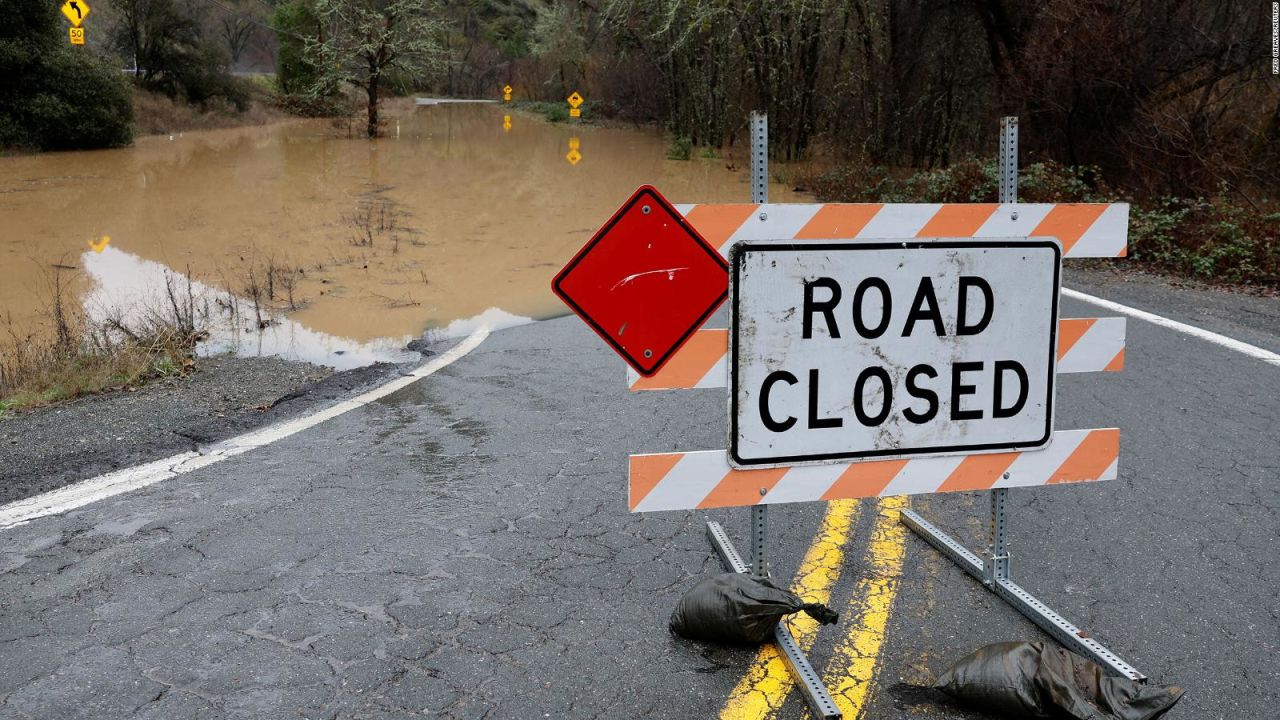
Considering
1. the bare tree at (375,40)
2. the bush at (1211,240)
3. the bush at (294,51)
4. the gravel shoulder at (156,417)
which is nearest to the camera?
the gravel shoulder at (156,417)

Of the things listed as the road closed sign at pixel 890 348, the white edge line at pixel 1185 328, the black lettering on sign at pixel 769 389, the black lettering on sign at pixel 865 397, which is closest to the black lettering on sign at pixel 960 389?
the road closed sign at pixel 890 348

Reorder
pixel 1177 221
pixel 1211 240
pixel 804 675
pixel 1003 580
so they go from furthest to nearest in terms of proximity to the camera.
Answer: pixel 1177 221
pixel 1211 240
pixel 1003 580
pixel 804 675

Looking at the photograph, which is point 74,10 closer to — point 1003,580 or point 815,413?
point 815,413

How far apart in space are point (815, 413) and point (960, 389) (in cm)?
55

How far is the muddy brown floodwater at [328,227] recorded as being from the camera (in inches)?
460

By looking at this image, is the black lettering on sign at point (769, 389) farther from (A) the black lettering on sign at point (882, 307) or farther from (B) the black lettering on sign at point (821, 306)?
(A) the black lettering on sign at point (882, 307)

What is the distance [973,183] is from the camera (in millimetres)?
14828

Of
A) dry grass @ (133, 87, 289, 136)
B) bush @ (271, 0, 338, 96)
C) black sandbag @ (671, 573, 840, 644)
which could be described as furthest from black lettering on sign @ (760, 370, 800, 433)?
bush @ (271, 0, 338, 96)

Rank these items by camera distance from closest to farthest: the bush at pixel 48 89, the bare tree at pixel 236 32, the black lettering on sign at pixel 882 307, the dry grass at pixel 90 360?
1. the black lettering on sign at pixel 882 307
2. the dry grass at pixel 90 360
3. the bush at pixel 48 89
4. the bare tree at pixel 236 32

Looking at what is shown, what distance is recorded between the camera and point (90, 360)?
8.28 metres

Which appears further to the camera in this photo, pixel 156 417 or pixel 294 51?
pixel 294 51

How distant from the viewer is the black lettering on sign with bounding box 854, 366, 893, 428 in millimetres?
3676

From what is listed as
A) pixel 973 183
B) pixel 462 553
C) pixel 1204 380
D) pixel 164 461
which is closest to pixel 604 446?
pixel 462 553

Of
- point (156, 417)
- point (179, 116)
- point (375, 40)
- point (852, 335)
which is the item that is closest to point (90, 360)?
point (156, 417)
